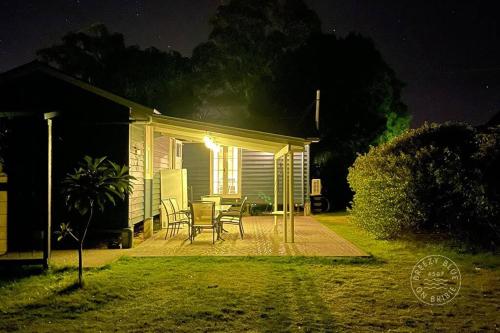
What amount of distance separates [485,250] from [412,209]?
1.55 m

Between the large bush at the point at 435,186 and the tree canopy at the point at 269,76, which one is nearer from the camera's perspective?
the large bush at the point at 435,186

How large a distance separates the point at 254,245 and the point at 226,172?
7638 mm

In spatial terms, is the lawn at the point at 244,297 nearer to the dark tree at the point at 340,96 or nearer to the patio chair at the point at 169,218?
the patio chair at the point at 169,218

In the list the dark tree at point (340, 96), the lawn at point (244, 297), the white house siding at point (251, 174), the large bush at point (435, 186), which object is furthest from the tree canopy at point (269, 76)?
the lawn at point (244, 297)

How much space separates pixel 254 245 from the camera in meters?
9.37

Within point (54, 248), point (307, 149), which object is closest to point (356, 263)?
point (54, 248)

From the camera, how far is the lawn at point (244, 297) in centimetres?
467

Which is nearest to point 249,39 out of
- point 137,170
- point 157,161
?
point 157,161

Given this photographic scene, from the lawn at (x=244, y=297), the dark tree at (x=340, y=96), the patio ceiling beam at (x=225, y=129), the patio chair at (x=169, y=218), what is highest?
the dark tree at (x=340, y=96)

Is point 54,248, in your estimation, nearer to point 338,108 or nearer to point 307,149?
point 307,149

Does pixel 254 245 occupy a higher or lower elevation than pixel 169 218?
lower

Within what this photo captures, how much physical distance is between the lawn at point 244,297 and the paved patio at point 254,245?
0.53m

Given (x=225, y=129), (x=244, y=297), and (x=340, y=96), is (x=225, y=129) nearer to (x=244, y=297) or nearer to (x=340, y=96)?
(x=244, y=297)

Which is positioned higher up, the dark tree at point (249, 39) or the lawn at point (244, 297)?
the dark tree at point (249, 39)
